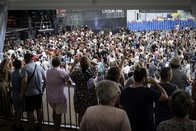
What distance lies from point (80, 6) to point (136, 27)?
24.9 metres

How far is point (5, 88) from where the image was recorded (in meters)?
5.84

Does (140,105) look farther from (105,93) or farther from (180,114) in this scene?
(180,114)

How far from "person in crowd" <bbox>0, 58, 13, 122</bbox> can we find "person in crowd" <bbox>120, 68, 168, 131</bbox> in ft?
8.70

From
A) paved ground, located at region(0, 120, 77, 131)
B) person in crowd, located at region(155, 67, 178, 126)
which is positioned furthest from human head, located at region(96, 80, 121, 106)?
paved ground, located at region(0, 120, 77, 131)

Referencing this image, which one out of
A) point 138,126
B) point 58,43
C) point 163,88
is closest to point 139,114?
point 138,126

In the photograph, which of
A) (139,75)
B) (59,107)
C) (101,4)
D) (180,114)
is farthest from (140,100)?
(101,4)

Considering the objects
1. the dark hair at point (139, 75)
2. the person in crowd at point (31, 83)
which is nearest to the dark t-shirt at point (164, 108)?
the dark hair at point (139, 75)

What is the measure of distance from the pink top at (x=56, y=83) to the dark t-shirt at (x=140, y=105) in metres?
1.60

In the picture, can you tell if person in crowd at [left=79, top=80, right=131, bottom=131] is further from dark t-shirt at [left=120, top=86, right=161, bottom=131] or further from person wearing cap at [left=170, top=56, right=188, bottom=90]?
person wearing cap at [left=170, top=56, right=188, bottom=90]

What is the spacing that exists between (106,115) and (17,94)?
297cm

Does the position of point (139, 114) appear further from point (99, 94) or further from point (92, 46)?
point (92, 46)

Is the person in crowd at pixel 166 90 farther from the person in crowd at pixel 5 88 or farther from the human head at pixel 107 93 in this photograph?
the person in crowd at pixel 5 88

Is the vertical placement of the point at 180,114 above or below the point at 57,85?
above

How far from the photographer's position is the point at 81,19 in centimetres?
3294
